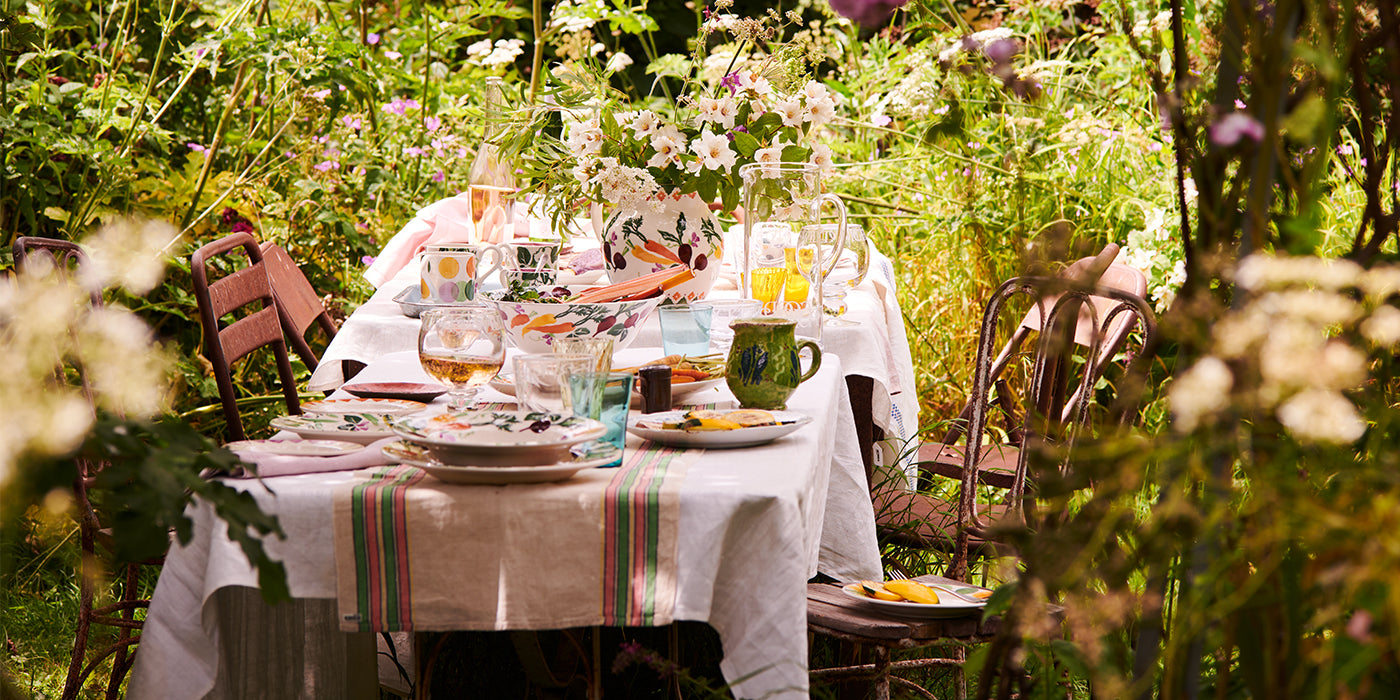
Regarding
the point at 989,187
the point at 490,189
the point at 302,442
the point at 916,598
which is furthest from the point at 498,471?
the point at 989,187

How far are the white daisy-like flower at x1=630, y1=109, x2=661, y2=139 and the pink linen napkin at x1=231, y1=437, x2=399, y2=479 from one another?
3.50 feet

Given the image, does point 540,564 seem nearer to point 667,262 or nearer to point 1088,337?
point 667,262

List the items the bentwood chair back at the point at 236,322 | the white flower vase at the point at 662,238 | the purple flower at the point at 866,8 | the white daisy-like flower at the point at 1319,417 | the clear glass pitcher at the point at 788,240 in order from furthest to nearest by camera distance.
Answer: the white flower vase at the point at 662,238, the clear glass pitcher at the point at 788,240, the bentwood chair back at the point at 236,322, the purple flower at the point at 866,8, the white daisy-like flower at the point at 1319,417

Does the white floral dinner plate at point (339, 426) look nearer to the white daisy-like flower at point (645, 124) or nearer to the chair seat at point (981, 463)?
the white daisy-like flower at point (645, 124)

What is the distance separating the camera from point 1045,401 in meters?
2.07

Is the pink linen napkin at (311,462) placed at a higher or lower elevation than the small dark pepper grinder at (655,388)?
lower

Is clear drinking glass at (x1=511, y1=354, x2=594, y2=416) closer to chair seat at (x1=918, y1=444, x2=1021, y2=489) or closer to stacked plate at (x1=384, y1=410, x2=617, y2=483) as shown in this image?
stacked plate at (x1=384, y1=410, x2=617, y2=483)

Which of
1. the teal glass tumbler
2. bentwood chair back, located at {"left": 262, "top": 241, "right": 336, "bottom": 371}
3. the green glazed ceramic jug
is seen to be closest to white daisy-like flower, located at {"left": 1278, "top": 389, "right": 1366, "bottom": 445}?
the teal glass tumbler

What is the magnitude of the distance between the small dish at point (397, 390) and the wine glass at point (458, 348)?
0.09 feet

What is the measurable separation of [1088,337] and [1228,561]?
7.14 feet

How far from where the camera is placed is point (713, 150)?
7.51 feet

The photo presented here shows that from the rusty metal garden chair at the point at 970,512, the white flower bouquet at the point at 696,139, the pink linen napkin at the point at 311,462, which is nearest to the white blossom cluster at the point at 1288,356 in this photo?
the rusty metal garden chair at the point at 970,512

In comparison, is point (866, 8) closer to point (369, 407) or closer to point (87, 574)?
point (369, 407)

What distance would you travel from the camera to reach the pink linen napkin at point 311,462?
1305 millimetres
